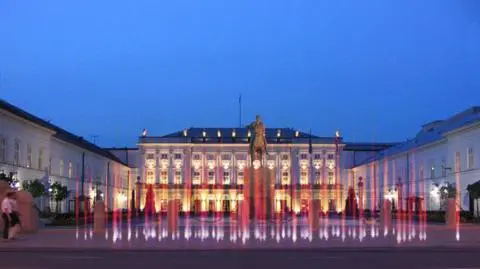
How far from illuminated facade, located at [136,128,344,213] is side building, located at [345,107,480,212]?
2004 centimetres

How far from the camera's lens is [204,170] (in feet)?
460

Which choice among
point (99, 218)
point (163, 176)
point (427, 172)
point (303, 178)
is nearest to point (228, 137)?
point (163, 176)

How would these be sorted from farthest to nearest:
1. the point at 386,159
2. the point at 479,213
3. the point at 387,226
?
the point at 386,159, the point at 479,213, the point at 387,226

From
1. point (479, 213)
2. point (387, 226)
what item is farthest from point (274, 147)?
point (387, 226)

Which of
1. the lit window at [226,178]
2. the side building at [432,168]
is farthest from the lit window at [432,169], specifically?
the lit window at [226,178]

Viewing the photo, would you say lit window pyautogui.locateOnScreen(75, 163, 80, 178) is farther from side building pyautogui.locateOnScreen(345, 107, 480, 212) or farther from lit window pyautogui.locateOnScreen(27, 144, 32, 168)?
side building pyautogui.locateOnScreen(345, 107, 480, 212)

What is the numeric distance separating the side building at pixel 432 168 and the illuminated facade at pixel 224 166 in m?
20.0

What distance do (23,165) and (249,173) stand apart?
22303 mm

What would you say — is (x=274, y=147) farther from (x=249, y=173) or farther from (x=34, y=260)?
(x=34, y=260)

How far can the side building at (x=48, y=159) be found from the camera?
58219mm

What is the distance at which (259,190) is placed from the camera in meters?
50.9

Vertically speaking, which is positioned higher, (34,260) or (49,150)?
(49,150)

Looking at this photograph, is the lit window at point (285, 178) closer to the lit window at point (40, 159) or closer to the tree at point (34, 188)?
the lit window at point (40, 159)

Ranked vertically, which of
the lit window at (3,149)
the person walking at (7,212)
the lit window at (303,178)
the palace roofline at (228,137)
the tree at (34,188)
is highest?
the palace roofline at (228,137)
